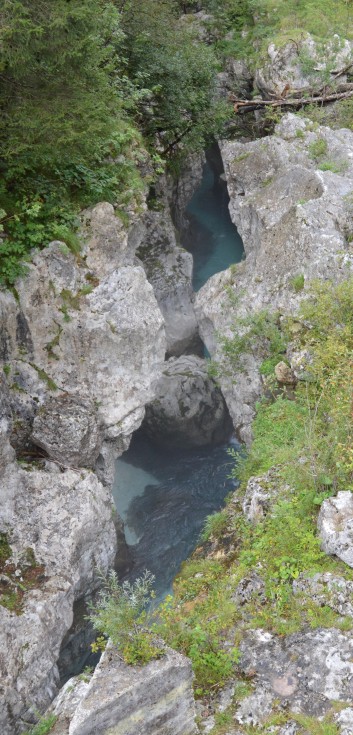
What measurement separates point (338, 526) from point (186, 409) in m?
10.9

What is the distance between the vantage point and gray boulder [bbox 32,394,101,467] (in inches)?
463

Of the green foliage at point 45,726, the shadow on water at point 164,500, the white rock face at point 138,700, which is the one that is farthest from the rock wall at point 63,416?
the white rock face at point 138,700

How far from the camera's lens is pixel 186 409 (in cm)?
1912

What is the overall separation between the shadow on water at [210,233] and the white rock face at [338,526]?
16.4 meters

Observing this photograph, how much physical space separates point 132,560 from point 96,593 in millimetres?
3542

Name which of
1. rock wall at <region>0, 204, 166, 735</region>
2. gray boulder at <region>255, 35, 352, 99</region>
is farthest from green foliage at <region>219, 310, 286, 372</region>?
gray boulder at <region>255, 35, 352, 99</region>

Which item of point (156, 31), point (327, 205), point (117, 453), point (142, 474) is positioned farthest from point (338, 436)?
point (156, 31)

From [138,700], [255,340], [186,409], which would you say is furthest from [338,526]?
[186,409]

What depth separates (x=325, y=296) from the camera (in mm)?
12172

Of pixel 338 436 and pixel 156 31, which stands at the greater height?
pixel 156 31

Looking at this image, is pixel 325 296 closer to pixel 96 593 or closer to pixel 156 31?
pixel 96 593

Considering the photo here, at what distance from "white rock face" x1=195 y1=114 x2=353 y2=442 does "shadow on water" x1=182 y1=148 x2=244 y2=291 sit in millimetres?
8105

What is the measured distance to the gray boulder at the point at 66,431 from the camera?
38.6 ft

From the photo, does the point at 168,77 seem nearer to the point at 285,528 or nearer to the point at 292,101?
the point at 292,101
